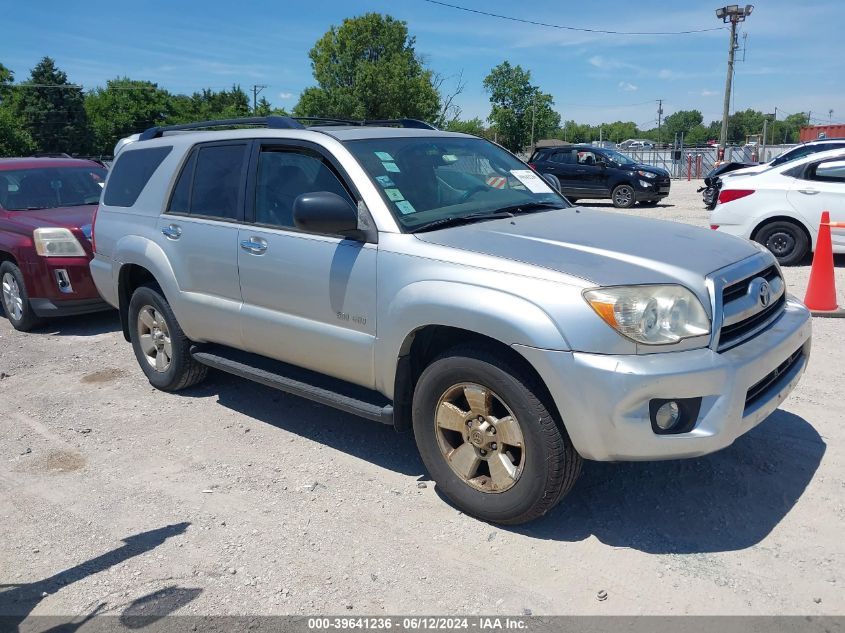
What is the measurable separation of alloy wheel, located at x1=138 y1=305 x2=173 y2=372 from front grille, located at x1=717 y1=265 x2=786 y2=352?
3856mm

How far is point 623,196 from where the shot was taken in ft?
63.5

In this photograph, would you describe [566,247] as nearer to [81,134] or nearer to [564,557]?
[564,557]

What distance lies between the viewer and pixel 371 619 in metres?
2.86

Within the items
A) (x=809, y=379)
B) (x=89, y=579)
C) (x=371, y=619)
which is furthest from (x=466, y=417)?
(x=809, y=379)

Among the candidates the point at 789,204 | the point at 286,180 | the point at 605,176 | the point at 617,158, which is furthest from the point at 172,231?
the point at 617,158

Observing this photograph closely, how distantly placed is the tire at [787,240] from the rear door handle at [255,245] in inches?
305

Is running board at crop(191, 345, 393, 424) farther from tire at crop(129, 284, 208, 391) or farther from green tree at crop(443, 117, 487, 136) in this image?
green tree at crop(443, 117, 487, 136)

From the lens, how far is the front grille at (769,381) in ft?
10.6

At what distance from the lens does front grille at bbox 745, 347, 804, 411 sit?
3230mm

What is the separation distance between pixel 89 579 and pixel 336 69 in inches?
2004

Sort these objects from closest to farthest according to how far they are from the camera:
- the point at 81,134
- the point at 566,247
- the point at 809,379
→ the point at 566,247
the point at 809,379
the point at 81,134

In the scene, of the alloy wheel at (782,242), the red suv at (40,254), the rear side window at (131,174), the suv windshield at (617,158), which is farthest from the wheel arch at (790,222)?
the suv windshield at (617,158)

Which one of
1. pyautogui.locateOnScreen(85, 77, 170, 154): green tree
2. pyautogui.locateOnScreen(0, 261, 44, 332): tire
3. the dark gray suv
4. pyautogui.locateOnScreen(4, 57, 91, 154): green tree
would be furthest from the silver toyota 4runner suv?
pyautogui.locateOnScreen(85, 77, 170, 154): green tree

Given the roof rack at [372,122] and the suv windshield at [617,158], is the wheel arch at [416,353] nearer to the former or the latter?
the roof rack at [372,122]
